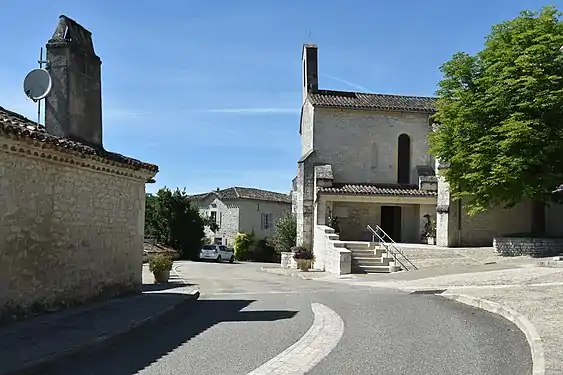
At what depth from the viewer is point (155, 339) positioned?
10.4 meters

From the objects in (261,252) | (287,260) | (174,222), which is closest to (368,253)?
(287,260)

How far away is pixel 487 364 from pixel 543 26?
875 inches

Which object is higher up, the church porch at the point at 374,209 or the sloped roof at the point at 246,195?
the sloped roof at the point at 246,195

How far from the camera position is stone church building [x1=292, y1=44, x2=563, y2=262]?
3666 centimetres

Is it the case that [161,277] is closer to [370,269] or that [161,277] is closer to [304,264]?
[370,269]

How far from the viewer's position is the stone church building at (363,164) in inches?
1443

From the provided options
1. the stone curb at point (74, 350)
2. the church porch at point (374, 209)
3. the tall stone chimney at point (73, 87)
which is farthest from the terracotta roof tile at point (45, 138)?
the church porch at point (374, 209)

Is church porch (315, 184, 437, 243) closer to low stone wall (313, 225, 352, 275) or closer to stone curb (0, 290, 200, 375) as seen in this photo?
low stone wall (313, 225, 352, 275)

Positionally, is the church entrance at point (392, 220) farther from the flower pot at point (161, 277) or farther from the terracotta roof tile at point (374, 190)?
the flower pot at point (161, 277)

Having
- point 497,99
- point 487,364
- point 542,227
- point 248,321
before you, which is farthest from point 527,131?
point 487,364

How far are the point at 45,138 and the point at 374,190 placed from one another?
2691 cm

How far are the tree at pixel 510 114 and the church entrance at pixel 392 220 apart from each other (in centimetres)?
939

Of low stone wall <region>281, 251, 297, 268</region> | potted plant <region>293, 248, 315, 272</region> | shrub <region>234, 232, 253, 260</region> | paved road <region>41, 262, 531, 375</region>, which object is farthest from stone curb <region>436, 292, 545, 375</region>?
shrub <region>234, 232, 253, 260</region>

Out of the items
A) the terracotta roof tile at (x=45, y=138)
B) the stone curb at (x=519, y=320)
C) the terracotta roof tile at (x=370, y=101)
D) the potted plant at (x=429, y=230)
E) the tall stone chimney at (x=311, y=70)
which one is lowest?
the stone curb at (x=519, y=320)
